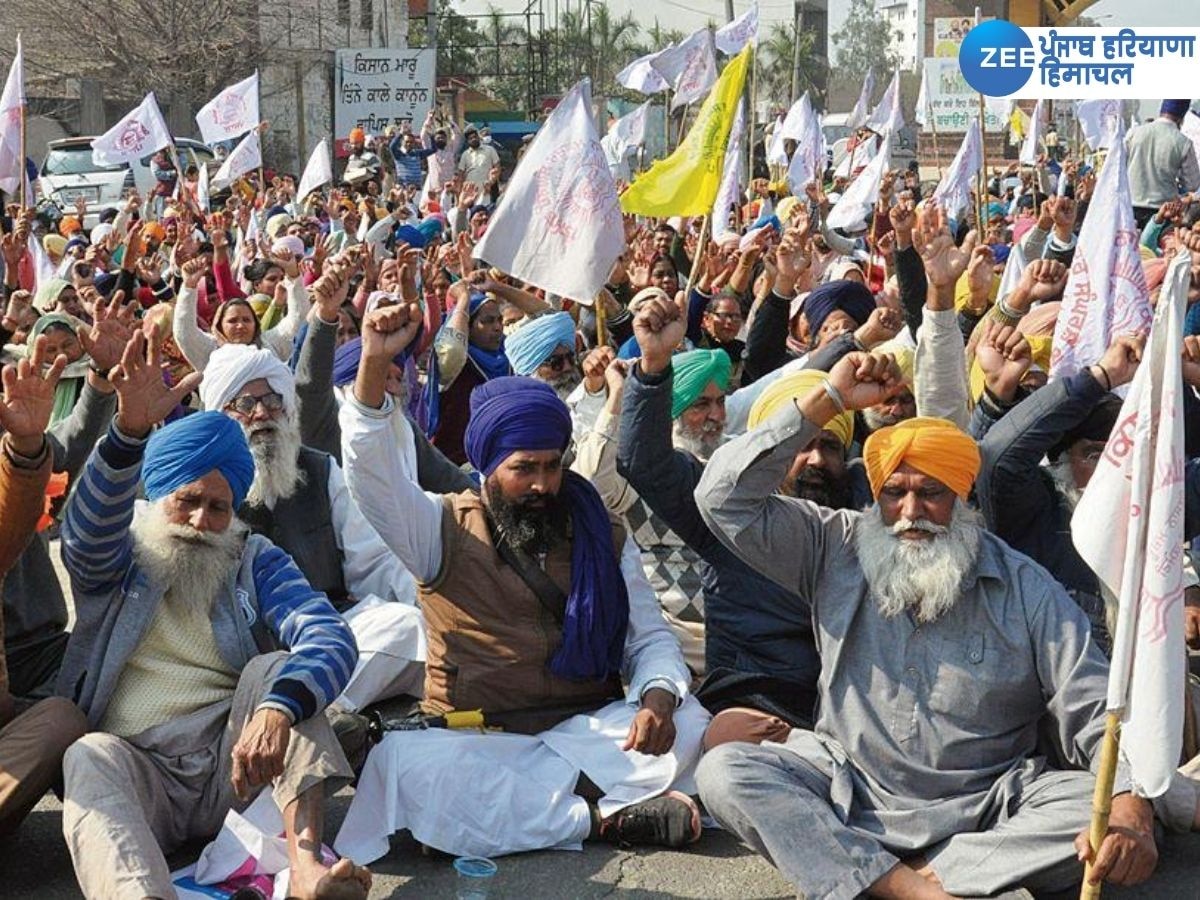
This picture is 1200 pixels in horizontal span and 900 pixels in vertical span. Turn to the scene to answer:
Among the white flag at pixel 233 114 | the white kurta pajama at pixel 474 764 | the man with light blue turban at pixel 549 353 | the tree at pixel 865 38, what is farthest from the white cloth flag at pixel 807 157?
the tree at pixel 865 38

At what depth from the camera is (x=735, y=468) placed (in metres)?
4.38

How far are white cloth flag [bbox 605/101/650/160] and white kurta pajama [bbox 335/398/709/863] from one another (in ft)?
43.9

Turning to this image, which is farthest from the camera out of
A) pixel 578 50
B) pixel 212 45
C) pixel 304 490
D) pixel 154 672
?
pixel 578 50

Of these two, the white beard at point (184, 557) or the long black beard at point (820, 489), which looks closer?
the white beard at point (184, 557)

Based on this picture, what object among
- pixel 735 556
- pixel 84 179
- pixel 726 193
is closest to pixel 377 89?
pixel 84 179

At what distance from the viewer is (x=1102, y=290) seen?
604 cm

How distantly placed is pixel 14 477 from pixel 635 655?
178cm

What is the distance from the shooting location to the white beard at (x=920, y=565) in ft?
14.1

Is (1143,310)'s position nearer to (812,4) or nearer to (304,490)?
(304,490)

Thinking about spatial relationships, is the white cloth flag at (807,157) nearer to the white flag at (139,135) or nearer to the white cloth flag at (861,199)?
the white cloth flag at (861,199)

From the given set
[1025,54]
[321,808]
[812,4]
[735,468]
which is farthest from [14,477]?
[812,4]

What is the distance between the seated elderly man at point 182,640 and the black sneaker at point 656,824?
799 mm

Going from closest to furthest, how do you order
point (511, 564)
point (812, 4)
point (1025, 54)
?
point (511, 564) → point (1025, 54) → point (812, 4)

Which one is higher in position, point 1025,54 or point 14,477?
point 1025,54
